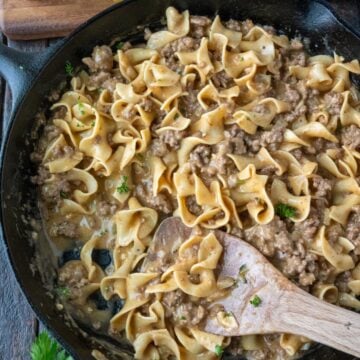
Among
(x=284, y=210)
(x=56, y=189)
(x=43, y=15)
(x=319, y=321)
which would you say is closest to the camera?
(x=319, y=321)

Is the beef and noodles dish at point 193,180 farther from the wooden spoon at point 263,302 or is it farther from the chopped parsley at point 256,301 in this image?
the chopped parsley at point 256,301

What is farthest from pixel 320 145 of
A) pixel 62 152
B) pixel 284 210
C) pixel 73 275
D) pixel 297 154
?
pixel 73 275

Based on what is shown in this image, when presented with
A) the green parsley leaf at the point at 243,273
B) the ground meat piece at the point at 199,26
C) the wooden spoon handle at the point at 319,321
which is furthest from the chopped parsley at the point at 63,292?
the ground meat piece at the point at 199,26

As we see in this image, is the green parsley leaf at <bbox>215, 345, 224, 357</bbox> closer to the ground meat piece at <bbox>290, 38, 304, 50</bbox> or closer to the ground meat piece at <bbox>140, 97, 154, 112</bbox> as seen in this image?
the ground meat piece at <bbox>140, 97, 154, 112</bbox>

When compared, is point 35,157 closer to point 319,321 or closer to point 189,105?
point 189,105

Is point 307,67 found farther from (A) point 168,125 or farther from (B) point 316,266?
(B) point 316,266

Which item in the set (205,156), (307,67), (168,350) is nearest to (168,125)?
(205,156)

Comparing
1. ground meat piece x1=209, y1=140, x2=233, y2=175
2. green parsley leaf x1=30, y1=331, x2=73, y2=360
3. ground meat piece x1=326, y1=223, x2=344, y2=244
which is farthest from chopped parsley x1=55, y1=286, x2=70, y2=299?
ground meat piece x1=326, y1=223, x2=344, y2=244
